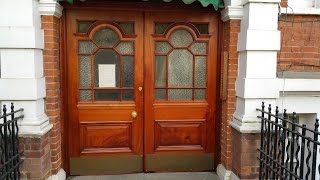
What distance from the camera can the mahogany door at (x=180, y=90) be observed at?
4379 millimetres

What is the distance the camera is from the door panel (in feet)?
14.0

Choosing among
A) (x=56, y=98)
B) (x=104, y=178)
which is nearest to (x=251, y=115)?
(x=104, y=178)

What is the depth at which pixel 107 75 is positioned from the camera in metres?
4.36

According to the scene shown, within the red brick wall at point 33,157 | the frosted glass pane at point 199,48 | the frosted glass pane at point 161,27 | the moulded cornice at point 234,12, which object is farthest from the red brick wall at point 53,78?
the moulded cornice at point 234,12

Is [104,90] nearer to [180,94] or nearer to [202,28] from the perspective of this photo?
[180,94]

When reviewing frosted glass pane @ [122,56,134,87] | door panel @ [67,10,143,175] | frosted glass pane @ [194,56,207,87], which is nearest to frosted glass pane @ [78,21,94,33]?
door panel @ [67,10,143,175]

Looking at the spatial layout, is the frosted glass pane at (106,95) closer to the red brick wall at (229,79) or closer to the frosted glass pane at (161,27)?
the frosted glass pane at (161,27)

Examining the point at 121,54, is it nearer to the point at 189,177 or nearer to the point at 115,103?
the point at 115,103

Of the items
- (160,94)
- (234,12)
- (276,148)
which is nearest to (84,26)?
(160,94)

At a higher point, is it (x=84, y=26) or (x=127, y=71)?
(x=84, y=26)

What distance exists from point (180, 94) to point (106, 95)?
1093mm

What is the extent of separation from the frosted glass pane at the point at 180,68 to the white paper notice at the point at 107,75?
822 mm

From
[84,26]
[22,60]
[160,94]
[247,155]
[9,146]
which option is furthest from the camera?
[160,94]

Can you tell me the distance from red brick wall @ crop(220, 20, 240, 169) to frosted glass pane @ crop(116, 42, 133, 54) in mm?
1347
